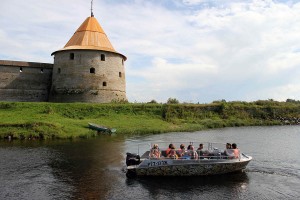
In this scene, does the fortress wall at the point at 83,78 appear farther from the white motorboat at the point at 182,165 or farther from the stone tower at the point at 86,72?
the white motorboat at the point at 182,165

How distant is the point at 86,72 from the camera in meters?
43.1

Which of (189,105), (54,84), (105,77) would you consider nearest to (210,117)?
(189,105)

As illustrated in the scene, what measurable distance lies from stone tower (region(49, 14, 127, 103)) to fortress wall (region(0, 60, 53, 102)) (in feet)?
5.81

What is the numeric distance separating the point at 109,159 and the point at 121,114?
1836cm

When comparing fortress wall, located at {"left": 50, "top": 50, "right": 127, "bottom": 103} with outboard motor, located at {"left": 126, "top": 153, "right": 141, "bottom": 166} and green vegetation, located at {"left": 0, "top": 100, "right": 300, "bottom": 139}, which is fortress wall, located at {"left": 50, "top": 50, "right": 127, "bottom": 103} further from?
outboard motor, located at {"left": 126, "top": 153, "right": 141, "bottom": 166}

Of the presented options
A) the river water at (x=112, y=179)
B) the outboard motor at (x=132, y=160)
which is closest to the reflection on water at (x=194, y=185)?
the river water at (x=112, y=179)

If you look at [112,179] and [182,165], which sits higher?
[182,165]

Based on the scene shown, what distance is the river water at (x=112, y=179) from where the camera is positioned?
1268 cm

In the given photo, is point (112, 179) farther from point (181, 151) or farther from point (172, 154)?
point (181, 151)

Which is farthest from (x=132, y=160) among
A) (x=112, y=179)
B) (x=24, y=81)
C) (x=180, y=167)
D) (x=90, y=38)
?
(x=24, y=81)

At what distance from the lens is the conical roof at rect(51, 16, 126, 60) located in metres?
43.8

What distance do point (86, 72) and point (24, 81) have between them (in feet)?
28.7

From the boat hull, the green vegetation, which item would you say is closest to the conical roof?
the green vegetation

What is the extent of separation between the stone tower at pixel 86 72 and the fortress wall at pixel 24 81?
177cm
